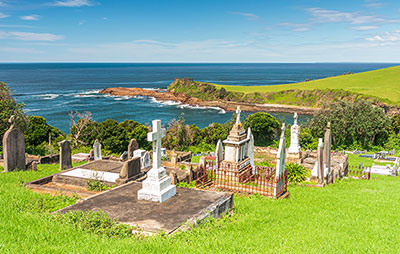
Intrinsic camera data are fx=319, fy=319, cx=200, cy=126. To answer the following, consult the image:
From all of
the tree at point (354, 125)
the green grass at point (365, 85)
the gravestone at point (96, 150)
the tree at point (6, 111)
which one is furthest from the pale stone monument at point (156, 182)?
the green grass at point (365, 85)

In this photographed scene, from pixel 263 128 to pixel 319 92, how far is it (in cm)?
6040

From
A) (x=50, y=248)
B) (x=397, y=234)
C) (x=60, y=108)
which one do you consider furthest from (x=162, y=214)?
(x=60, y=108)

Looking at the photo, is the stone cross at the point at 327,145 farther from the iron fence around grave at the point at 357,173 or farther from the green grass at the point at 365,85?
the green grass at the point at 365,85

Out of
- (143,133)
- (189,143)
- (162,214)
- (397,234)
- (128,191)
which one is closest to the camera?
(397,234)

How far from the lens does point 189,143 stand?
3375 cm

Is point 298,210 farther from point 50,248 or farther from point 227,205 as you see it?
point 50,248

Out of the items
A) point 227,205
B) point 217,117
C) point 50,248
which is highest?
point 50,248

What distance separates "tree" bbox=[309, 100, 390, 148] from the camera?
3453 cm

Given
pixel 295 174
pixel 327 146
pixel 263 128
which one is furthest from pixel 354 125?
pixel 295 174

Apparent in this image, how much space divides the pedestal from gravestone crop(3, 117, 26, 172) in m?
8.30

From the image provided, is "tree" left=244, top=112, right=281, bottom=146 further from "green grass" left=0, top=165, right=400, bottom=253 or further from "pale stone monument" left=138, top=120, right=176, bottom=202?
"pale stone monument" left=138, top=120, right=176, bottom=202

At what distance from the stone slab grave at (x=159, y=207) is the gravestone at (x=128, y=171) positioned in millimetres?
2104

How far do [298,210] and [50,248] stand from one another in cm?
677

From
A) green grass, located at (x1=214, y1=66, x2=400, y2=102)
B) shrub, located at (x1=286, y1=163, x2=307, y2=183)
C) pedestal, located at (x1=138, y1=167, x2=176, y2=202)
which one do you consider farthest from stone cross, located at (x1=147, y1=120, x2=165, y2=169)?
green grass, located at (x1=214, y1=66, x2=400, y2=102)
